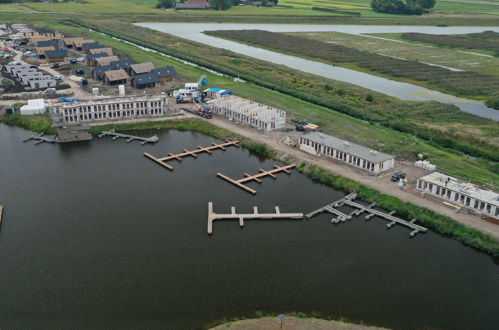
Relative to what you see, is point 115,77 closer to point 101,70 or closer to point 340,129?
point 101,70

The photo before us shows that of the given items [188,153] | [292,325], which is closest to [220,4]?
[188,153]

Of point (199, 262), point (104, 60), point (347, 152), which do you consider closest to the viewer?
point (199, 262)

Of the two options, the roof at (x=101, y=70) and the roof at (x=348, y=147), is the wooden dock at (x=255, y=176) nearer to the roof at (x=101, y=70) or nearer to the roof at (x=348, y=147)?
the roof at (x=348, y=147)

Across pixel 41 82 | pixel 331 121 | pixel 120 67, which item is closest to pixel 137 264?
pixel 331 121

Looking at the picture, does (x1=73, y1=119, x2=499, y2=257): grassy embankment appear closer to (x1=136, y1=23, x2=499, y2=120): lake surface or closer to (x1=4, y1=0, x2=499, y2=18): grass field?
(x1=136, y1=23, x2=499, y2=120): lake surface

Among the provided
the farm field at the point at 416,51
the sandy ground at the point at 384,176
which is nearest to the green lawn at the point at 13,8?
the farm field at the point at 416,51

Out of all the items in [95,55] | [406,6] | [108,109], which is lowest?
[108,109]
